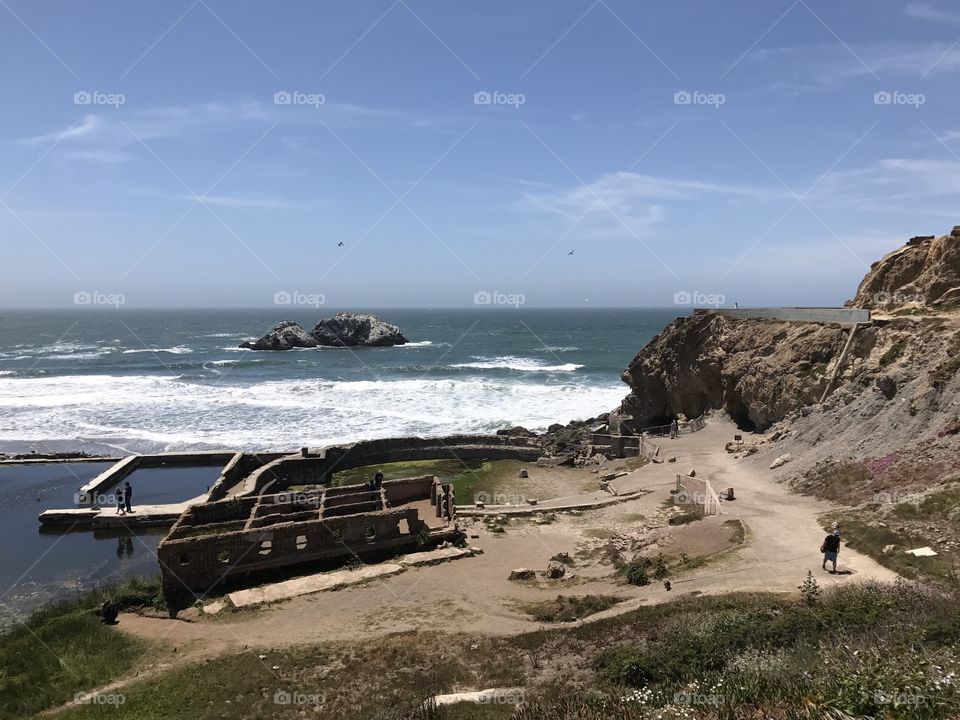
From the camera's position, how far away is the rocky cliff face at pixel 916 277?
27812 mm

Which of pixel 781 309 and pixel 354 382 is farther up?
pixel 781 309

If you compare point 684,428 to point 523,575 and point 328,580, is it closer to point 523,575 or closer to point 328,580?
point 523,575

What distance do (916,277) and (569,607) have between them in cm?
2692

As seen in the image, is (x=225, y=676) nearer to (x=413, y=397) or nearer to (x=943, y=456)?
(x=943, y=456)

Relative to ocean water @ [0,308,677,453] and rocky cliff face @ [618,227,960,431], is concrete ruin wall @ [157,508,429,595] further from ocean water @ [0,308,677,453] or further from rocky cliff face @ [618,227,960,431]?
ocean water @ [0,308,677,453]

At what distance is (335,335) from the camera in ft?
373

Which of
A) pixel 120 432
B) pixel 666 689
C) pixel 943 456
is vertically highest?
pixel 943 456

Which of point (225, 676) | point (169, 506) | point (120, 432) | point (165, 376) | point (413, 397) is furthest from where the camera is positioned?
point (165, 376)

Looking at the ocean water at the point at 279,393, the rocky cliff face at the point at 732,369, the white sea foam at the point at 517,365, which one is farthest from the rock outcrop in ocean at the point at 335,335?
the rocky cliff face at the point at 732,369

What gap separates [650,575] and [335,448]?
2110 centimetres

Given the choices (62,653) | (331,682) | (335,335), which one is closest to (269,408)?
(62,653)

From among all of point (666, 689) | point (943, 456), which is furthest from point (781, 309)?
point (666, 689)

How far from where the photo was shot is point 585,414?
178 ft

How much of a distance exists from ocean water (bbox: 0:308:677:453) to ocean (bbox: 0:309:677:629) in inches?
6.8
